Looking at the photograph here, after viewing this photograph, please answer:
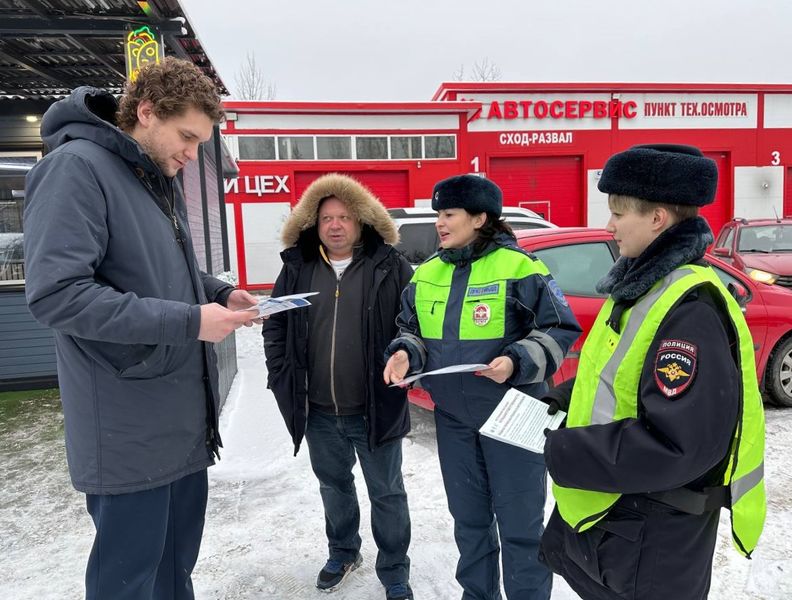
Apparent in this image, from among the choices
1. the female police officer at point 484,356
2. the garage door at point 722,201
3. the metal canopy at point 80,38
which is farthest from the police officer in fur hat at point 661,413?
the garage door at point 722,201

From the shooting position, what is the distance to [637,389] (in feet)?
4.63

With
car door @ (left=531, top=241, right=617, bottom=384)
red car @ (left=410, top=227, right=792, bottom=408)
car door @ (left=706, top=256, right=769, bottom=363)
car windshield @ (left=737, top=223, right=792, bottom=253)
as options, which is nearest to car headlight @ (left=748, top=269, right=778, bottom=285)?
red car @ (left=410, top=227, right=792, bottom=408)

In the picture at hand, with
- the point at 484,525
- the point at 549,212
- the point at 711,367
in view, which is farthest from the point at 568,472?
the point at 549,212

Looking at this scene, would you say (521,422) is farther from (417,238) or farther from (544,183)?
(544,183)

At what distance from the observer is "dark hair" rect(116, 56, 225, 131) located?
175 cm

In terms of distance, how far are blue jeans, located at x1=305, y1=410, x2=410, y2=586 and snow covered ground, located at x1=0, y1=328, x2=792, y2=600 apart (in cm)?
19

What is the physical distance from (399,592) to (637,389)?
173 cm

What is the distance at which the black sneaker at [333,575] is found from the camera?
274 cm

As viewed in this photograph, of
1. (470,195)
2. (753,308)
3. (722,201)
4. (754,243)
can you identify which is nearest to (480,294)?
(470,195)

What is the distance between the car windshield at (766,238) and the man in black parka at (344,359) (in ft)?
25.0

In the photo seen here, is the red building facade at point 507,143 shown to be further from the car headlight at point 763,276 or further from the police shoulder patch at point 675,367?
the police shoulder patch at point 675,367

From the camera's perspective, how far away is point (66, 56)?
4.99 metres

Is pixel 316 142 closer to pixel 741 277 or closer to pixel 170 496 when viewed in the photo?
pixel 741 277

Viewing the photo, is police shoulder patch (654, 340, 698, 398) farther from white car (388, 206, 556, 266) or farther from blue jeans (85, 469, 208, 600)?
white car (388, 206, 556, 266)
